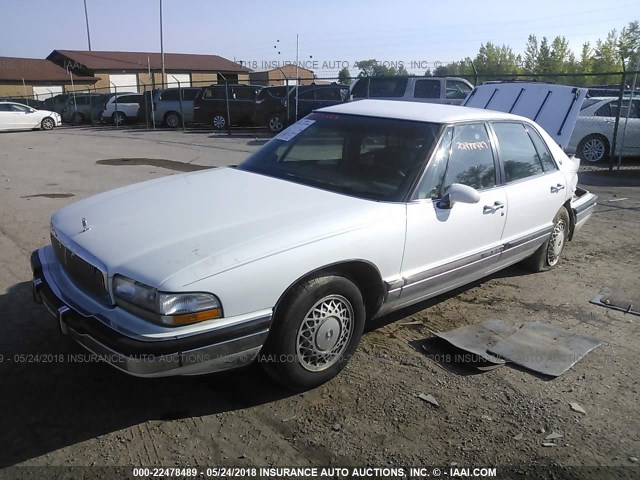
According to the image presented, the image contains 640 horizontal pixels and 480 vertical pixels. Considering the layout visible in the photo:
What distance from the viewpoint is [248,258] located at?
270 cm

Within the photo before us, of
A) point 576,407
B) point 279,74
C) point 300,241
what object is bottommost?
point 576,407

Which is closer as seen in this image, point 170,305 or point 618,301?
point 170,305

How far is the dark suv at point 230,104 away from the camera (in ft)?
68.2

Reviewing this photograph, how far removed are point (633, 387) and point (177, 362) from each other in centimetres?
277

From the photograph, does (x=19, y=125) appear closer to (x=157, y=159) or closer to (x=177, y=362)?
(x=157, y=159)

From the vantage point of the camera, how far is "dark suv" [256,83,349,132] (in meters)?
18.0

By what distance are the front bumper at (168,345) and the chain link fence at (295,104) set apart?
33.6ft

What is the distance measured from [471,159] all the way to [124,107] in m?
24.0

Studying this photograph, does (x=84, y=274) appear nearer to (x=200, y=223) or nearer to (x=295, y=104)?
(x=200, y=223)

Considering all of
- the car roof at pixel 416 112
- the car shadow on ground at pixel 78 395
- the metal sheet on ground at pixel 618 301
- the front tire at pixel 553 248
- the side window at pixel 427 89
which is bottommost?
the metal sheet on ground at pixel 618 301

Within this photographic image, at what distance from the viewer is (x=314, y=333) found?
308 cm

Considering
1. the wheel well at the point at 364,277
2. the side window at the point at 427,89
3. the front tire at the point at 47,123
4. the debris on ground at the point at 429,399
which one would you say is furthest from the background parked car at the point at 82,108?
the debris on ground at the point at 429,399

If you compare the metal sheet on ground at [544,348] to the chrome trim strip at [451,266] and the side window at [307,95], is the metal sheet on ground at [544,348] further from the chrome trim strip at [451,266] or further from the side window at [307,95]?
the side window at [307,95]

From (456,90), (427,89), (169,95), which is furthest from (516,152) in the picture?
(169,95)
